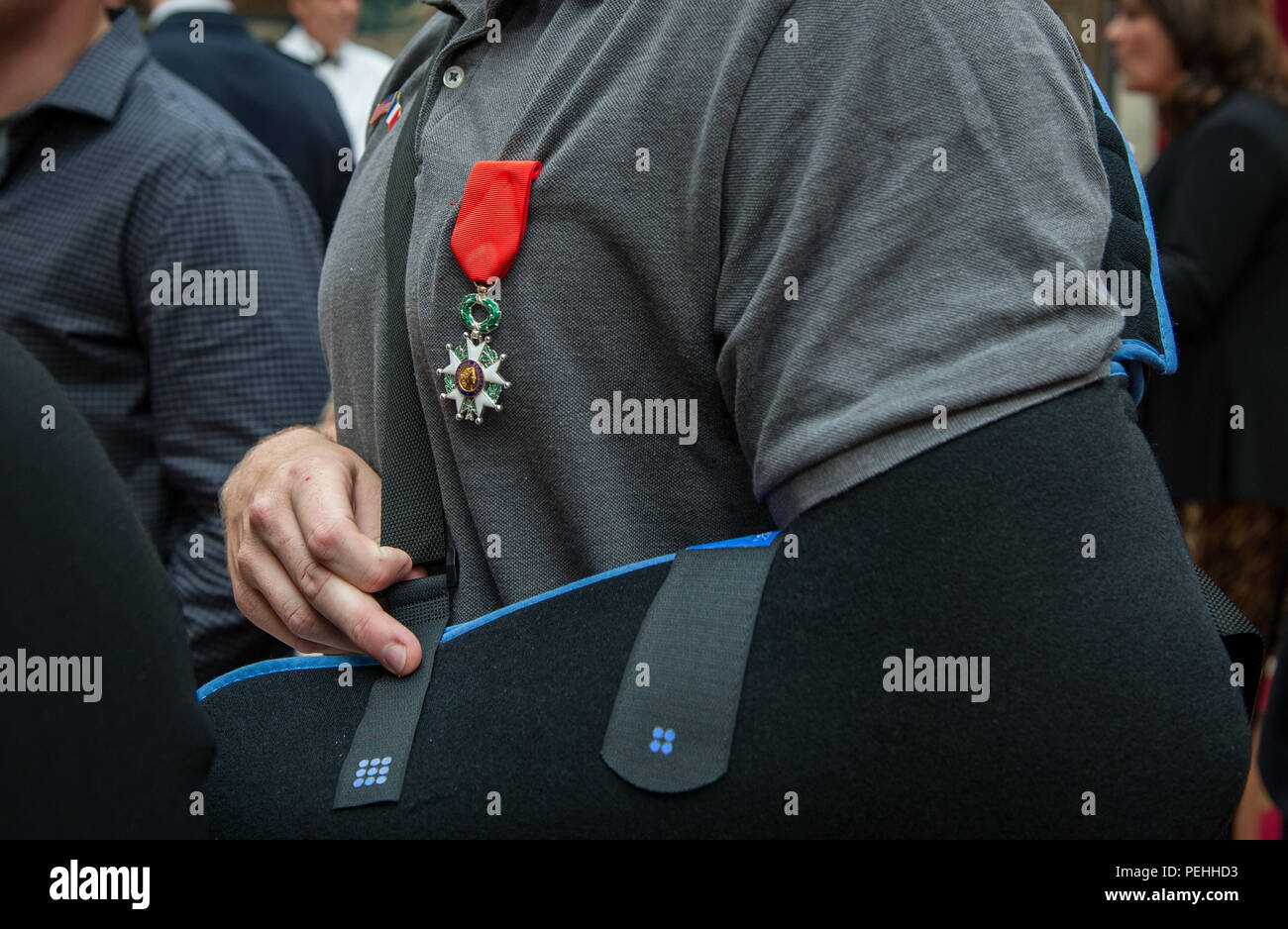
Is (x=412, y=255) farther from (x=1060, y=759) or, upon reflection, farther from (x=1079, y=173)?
(x=1060, y=759)

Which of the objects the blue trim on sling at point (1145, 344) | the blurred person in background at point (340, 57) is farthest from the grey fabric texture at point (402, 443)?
the blurred person in background at point (340, 57)

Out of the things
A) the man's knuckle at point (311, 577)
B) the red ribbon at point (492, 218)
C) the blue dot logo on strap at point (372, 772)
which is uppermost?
the red ribbon at point (492, 218)

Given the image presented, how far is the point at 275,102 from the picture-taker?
326 cm

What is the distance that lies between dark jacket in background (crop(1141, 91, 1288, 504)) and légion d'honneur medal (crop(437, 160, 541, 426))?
2.50 metres

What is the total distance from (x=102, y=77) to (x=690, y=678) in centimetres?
165

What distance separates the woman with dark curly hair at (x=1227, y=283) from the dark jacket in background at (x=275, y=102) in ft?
6.65

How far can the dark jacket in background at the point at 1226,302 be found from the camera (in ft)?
10.5

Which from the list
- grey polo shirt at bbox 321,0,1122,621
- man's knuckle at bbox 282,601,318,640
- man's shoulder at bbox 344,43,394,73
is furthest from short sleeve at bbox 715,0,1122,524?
man's shoulder at bbox 344,43,394,73

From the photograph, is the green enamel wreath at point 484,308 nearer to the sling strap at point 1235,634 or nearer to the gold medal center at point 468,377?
the gold medal center at point 468,377

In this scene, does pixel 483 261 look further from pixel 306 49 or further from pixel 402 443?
pixel 306 49

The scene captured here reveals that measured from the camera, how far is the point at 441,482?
3.56 ft

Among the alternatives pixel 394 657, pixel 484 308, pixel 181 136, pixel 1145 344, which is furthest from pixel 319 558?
pixel 181 136

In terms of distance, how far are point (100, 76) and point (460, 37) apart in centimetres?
117
